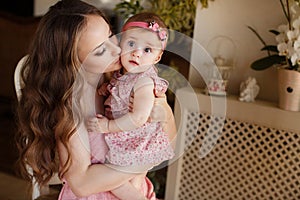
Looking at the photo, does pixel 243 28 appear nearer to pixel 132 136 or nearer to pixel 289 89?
pixel 289 89

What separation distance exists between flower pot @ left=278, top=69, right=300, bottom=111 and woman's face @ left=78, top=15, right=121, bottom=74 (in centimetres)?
105

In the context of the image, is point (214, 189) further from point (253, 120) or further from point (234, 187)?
point (253, 120)

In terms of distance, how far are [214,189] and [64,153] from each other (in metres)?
1.22

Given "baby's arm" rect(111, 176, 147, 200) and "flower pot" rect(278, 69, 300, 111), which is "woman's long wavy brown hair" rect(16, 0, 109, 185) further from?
"flower pot" rect(278, 69, 300, 111)

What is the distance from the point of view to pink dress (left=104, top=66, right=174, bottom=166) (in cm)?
105

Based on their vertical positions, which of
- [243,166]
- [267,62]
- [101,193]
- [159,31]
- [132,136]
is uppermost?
[159,31]

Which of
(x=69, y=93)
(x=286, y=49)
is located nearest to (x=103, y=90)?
(x=69, y=93)

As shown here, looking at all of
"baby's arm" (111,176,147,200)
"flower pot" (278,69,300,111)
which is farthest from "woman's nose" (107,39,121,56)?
"flower pot" (278,69,300,111)

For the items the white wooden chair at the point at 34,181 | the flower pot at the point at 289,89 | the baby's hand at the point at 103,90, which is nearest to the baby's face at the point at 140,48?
the baby's hand at the point at 103,90

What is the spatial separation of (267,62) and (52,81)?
1.15 meters

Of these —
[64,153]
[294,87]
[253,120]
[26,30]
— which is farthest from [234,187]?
[26,30]

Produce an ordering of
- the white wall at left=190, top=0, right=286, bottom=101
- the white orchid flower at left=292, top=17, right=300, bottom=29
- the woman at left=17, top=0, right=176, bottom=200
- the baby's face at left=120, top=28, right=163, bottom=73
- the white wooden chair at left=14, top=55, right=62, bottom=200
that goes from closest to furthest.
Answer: the baby's face at left=120, top=28, right=163, bottom=73 → the woman at left=17, top=0, right=176, bottom=200 → the white wooden chair at left=14, top=55, right=62, bottom=200 → the white orchid flower at left=292, top=17, right=300, bottom=29 → the white wall at left=190, top=0, right=286, bottom=101

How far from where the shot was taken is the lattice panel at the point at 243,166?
210 cm

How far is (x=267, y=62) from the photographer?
6.73 feet
